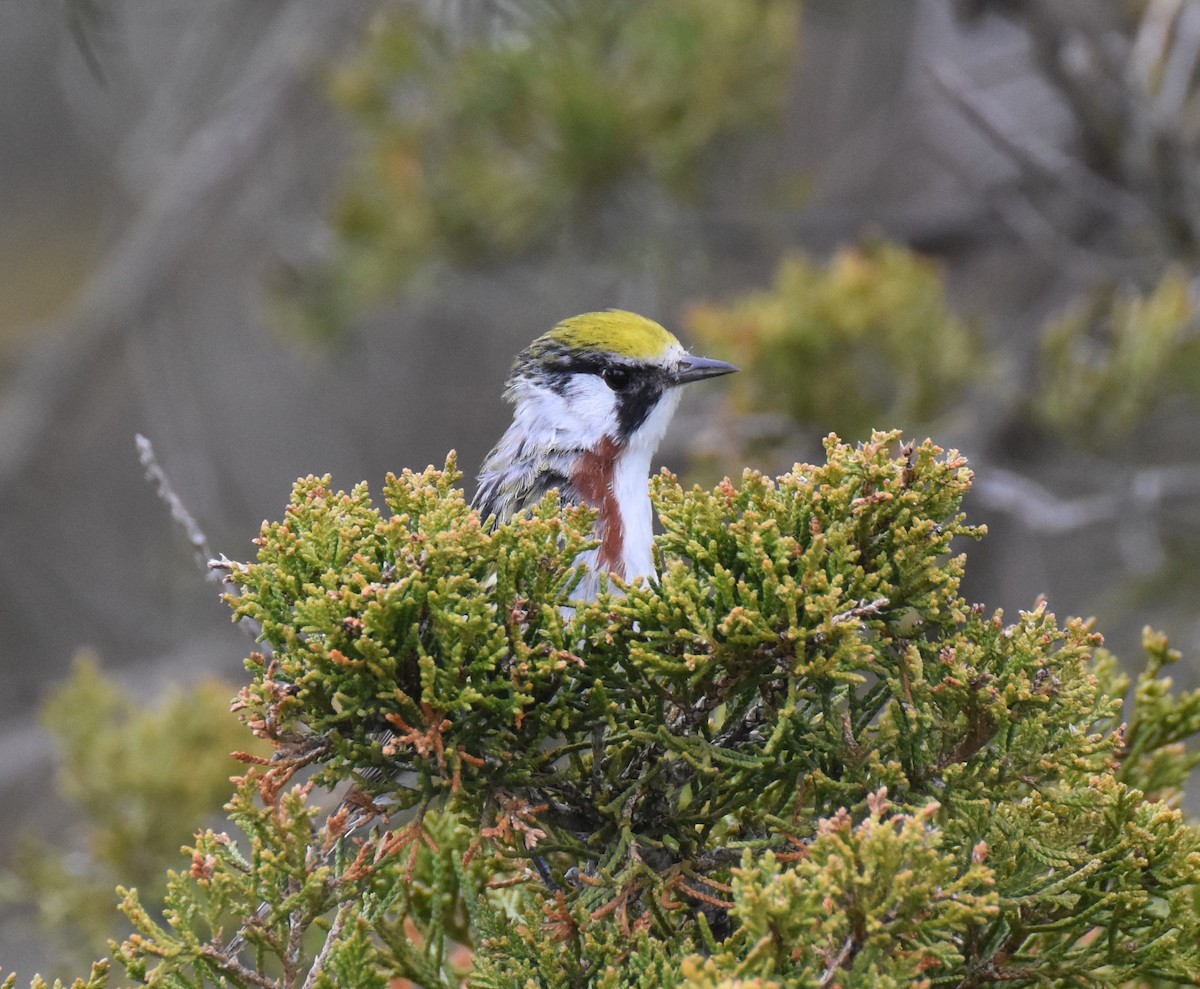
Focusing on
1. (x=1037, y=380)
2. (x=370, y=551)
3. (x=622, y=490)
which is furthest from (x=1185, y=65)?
(x=370, y=551)

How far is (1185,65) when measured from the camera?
4344 mm

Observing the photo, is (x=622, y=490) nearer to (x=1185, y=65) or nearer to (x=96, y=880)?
(x=96, y=880)

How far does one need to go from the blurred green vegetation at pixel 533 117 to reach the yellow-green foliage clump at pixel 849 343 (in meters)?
0.89

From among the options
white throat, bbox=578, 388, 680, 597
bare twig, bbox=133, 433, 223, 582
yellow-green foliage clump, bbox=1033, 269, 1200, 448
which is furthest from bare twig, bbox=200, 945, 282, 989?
yellow-green foliage clump, bbox=1033, 269, 1200, 448

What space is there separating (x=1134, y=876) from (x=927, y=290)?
278 cm

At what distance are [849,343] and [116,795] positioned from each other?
8.28 ft

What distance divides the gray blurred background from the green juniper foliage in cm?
162

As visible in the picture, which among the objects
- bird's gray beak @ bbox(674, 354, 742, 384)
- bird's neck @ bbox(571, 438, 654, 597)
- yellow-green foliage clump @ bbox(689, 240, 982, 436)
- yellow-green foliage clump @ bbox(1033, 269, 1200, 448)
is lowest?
bird's neck @ bbox(571, 438, 654, 597)

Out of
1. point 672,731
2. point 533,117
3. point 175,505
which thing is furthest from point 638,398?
point 533,117

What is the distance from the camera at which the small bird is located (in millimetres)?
2986

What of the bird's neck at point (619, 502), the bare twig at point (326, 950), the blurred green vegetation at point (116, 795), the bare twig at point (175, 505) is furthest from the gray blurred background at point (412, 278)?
the bare twig at point (326, 950)

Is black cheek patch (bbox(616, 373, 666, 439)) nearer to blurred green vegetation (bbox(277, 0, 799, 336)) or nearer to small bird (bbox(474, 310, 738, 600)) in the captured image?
small bird (bbox(474, 310, 738, 600))

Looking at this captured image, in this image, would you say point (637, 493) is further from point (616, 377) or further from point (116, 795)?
point (116, 795)

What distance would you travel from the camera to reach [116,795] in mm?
3355
